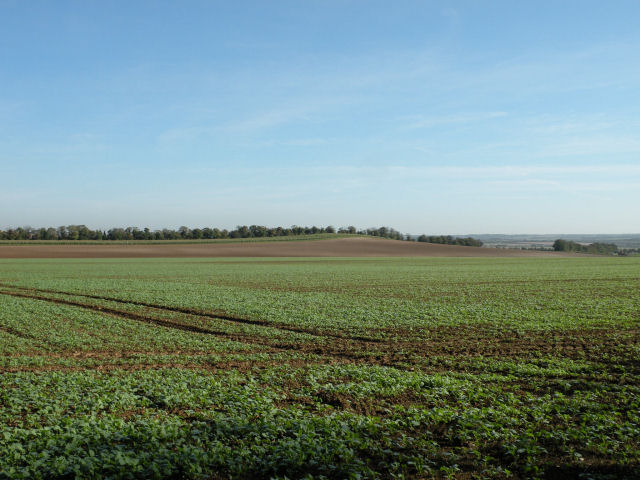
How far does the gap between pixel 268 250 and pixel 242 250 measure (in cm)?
739

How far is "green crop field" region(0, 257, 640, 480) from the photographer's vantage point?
32.1ft

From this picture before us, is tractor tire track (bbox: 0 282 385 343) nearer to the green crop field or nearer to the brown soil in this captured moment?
the green crop field

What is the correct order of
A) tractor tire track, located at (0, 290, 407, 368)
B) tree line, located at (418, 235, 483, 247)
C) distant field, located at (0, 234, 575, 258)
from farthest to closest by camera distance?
tree line, located at (418, 235, 483, 247), distant field, located at (0, 234, 575, 258), tractor tire track, located at (0, 290, 407, 368)

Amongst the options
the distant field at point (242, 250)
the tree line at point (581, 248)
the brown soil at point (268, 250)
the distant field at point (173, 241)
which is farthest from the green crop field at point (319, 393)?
the tree line at point (581, 248)

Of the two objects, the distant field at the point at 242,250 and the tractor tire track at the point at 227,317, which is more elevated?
the distant field at the point at 242,250

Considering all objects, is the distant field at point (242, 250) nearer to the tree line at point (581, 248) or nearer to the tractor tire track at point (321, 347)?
the tree line at point (581, 248)

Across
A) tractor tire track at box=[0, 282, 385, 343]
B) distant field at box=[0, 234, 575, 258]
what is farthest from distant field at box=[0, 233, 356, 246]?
tractor tire track at box=[0, 282, 385, 343]

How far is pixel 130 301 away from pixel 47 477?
3079cm

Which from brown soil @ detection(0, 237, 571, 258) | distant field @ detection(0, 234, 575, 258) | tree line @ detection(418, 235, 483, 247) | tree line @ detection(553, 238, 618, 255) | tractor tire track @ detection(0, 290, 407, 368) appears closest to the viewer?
tractor tire track @ detection(0, 290, 407, 368)

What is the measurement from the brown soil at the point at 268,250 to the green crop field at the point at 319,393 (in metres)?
94.9

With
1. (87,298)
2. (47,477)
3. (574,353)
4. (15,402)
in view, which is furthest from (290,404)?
(87,298)

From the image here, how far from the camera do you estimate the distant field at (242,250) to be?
12323 cm

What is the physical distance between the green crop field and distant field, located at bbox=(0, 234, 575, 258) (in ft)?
313

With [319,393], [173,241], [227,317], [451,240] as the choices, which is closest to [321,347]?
[319,393]
